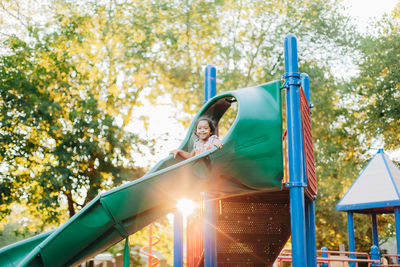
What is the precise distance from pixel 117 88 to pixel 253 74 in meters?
5.39

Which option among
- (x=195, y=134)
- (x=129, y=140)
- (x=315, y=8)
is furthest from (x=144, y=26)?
(x=195, y=134)

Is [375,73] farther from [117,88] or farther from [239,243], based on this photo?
[239,243]

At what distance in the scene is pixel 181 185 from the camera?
3.95m

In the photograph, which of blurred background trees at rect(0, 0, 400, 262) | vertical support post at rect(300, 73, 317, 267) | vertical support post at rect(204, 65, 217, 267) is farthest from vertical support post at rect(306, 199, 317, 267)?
blurred background trees at rect(0, 0, 400, 262)

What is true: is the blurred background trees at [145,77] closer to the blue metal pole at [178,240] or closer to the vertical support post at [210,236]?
the blue metal pole at [178,240]

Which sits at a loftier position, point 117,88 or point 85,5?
point 85,5

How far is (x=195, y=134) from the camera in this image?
18.3ft

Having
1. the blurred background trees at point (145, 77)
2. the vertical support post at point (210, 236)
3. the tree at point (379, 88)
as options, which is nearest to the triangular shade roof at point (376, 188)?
the vertical support post at point (210, 236)

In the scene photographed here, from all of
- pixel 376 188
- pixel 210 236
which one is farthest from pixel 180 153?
pixel 376 188

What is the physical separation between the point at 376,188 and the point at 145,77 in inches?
407

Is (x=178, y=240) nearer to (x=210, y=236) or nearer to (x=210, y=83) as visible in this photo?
(x=210, y=236)

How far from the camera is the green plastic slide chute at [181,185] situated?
12.1ft

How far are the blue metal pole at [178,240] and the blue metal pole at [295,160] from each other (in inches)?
70.2

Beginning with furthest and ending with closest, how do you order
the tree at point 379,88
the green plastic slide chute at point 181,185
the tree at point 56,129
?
the tree at point 379,88
the tree at point 56,129
the green plastic slide chute at point 181,185
